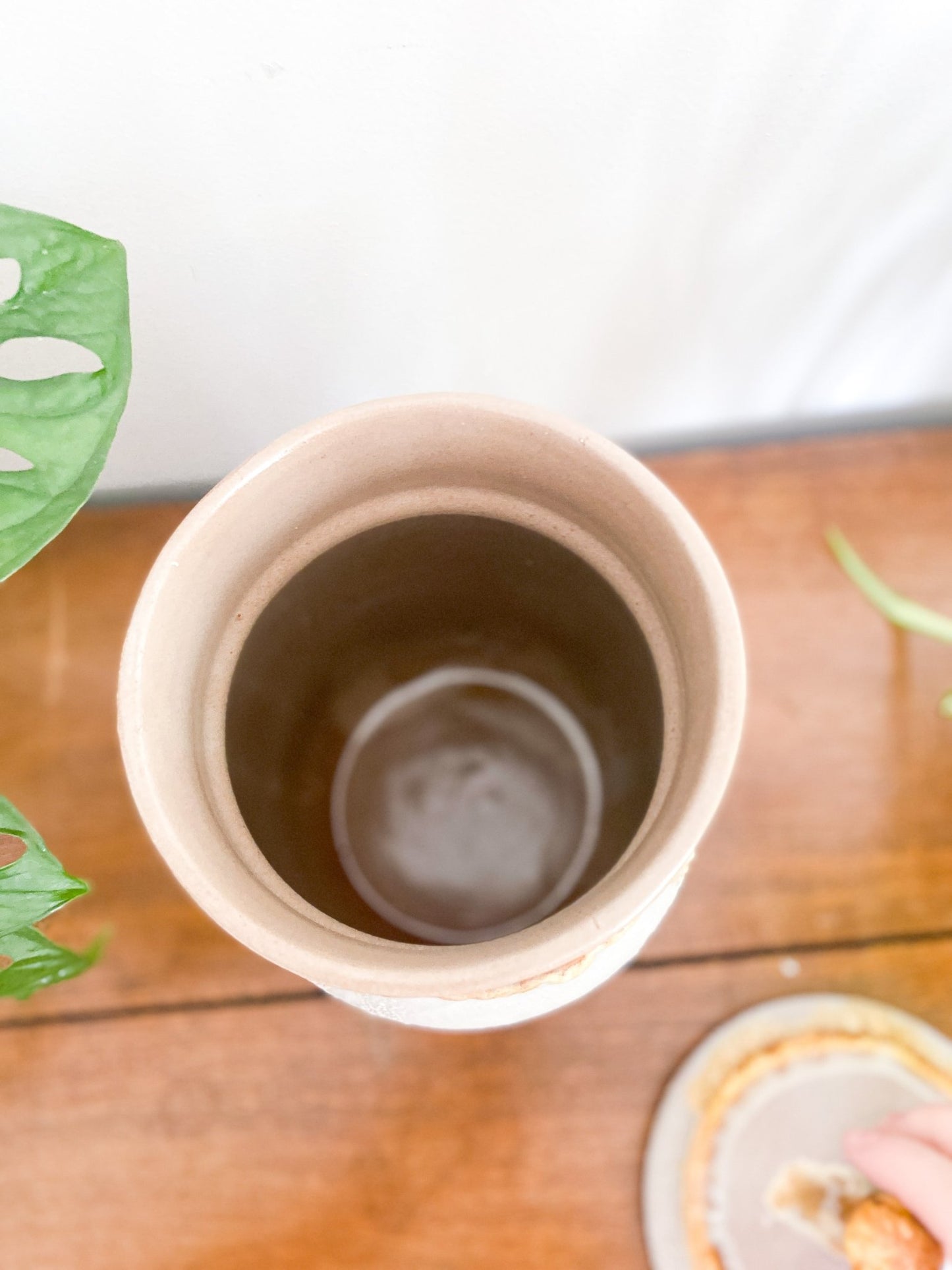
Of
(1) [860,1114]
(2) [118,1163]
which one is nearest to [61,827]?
(2) [118,1163]

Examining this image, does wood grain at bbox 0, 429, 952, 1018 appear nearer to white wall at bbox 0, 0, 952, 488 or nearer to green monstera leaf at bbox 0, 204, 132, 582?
white wall at bbox 0, 0, 952, 488

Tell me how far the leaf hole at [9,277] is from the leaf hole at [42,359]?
0.9 inches

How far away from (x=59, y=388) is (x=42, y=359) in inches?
5.4

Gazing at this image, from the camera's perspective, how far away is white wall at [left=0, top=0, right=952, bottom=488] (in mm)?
323

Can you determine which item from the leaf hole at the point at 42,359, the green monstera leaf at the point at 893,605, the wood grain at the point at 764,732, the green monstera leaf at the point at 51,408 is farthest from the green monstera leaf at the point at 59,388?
the green monstera leaf at the point at 893,605

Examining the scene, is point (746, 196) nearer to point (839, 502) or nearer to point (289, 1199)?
point (839, 502)

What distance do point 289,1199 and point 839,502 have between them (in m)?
0.45

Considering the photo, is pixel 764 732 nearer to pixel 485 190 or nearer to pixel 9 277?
pixel 485 190

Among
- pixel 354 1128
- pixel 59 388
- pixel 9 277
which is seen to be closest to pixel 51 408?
pixel 59 388

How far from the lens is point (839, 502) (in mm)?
514

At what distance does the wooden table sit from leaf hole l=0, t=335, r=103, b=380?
15 centimetres

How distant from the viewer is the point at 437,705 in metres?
0.46

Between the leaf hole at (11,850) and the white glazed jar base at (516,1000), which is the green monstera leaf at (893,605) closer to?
the white glazed jar base at (516,1000)

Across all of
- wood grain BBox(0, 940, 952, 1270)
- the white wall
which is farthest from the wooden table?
the white wall
